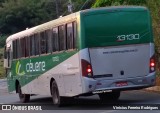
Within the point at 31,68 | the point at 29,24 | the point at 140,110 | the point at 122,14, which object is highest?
the point at 29,24

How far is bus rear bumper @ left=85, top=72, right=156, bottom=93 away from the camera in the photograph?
17531mm

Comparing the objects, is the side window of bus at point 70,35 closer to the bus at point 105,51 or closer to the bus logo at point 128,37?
the bus at point 105,51

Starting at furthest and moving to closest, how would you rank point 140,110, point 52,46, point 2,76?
point 2,76
point 52,46
point 140,110

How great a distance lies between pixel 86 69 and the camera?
690 inches

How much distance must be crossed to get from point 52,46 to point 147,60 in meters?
3.90

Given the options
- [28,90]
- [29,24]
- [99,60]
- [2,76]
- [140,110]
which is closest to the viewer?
[140,110]

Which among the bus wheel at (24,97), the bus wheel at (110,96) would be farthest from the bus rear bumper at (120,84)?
the bus wheel at (24,97)

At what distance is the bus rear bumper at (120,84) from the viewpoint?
57.5 ft

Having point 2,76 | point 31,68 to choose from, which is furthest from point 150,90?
point 2,76

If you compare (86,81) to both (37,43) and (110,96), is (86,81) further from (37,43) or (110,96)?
(37,43)

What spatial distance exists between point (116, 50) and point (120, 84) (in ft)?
3.60

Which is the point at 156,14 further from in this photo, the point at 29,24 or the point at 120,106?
the point at 29,24

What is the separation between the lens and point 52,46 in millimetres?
20328

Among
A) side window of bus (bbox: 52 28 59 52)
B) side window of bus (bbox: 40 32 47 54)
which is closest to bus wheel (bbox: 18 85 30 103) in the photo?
side window of bus (bbox: 40 32 47 54)
